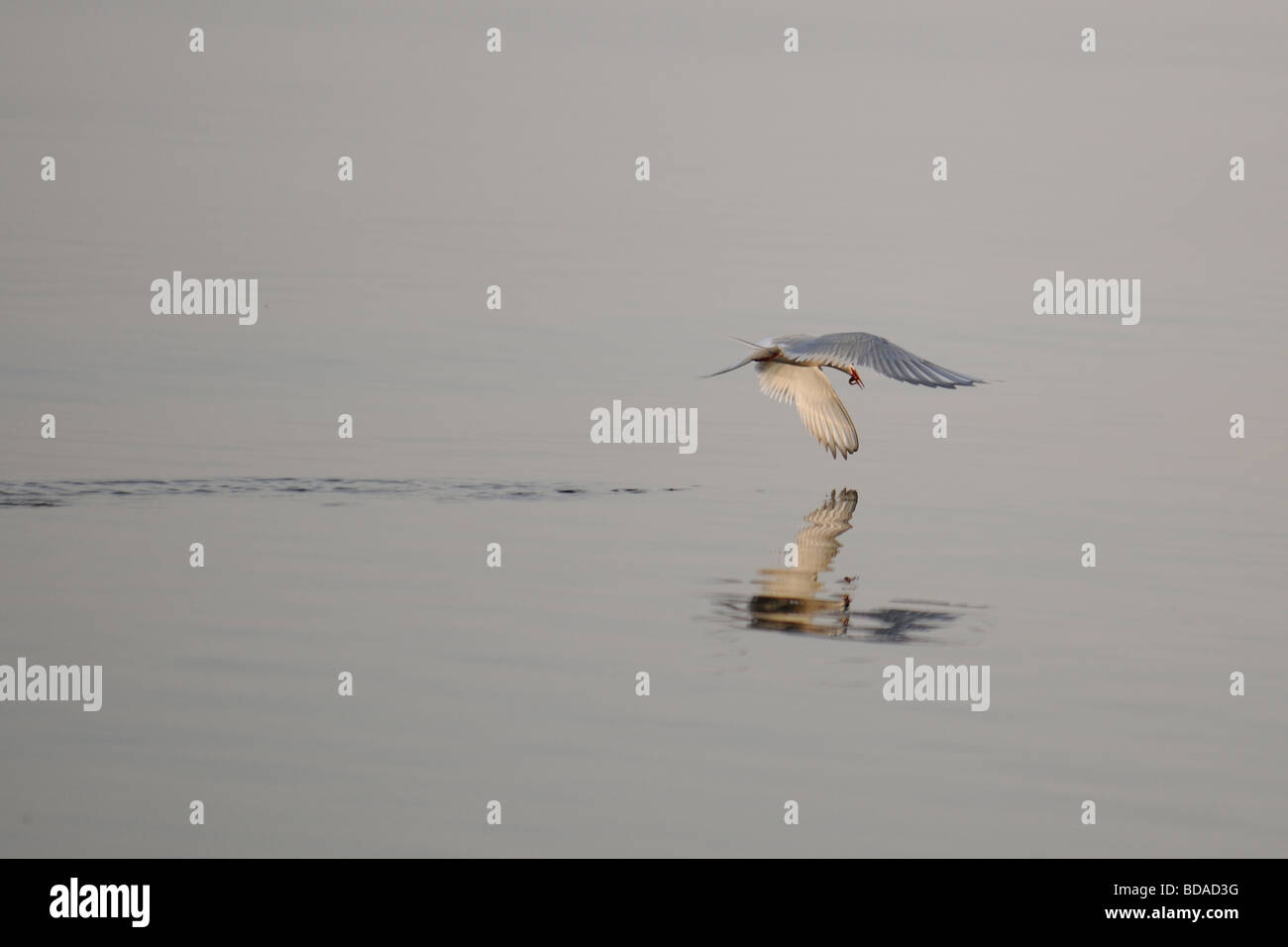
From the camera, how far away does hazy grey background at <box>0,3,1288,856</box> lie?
1278cm

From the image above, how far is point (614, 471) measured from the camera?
2095 centimetres

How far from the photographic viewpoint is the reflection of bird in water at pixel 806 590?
1602 centimetres

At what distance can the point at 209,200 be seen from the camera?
35781mm

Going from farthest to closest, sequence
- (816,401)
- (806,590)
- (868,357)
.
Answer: (816,401)
(868,357)
(806,590)

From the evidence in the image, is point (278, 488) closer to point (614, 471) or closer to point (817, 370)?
point (614, 471)

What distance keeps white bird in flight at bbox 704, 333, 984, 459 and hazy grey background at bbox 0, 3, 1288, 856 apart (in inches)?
Answer: 17.1

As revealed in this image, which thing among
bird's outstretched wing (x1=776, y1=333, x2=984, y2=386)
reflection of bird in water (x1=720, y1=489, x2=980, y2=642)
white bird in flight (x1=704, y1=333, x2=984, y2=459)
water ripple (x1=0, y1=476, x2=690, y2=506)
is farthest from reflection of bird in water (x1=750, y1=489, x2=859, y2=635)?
water ripple (x1=0, y1=476, x2=690, y2=506)

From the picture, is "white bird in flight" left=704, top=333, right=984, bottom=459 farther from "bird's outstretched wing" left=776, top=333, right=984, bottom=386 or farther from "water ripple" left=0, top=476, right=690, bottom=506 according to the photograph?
"water ripple" left=0, top=476, right=690, bottom=506

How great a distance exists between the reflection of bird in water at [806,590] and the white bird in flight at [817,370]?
5.88 feet

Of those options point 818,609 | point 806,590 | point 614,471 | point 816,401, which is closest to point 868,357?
point 816,401

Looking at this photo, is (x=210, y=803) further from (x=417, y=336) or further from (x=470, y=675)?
(x=417, y=336)

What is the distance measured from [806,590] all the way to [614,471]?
445 centimetres

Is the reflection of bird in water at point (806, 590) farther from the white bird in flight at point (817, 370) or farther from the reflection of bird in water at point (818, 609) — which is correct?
the white bird in flight at point (817, 370)

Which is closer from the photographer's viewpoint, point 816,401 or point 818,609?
point 818,609
